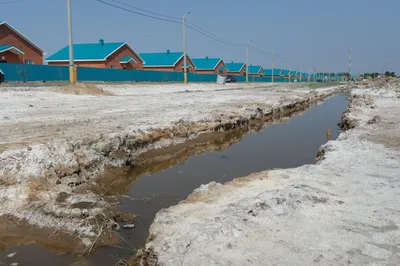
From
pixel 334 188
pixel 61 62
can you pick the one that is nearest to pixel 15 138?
pixel 334 188

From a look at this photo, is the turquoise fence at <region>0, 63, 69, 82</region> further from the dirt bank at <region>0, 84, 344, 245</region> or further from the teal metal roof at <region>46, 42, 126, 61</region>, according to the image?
the dirt bank at <region>0, 84, 344, 245</region>

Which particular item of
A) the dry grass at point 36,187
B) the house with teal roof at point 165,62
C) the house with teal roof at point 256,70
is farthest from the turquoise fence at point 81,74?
the house with teal roof at point 256,70

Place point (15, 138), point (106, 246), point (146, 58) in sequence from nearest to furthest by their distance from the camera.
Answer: point (106, 246), point (15, 138), point (146, 58)

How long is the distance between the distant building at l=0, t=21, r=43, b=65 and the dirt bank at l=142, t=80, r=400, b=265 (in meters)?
40.6

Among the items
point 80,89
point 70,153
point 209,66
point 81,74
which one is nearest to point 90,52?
point 81,74

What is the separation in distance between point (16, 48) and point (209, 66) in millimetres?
53916

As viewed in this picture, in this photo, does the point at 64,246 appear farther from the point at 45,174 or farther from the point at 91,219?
Answer: the point at 45,174

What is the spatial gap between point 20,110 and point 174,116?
6347mm

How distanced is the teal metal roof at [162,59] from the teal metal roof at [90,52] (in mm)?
16451

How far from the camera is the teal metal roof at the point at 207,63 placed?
287 feet

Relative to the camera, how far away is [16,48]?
39.5m

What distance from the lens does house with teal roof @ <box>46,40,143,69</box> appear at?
53438mm

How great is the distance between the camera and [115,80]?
44.4 m

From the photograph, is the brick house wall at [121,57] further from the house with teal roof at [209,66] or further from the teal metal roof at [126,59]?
the house with teal roof at [209,66]
